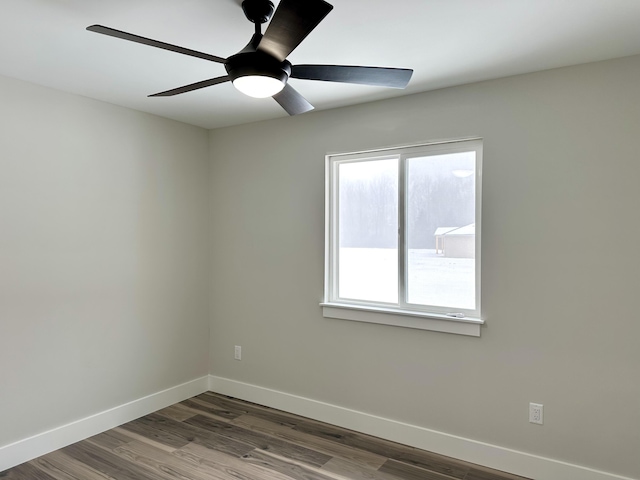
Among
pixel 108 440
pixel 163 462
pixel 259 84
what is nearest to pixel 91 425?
pixel 108 440

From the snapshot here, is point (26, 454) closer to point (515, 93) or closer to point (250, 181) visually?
point (250, 181)

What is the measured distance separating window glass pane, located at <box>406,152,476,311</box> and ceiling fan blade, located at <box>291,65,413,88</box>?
1.13 metres

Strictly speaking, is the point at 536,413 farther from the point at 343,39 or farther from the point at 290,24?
the point at 290,24

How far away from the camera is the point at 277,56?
5.54ft

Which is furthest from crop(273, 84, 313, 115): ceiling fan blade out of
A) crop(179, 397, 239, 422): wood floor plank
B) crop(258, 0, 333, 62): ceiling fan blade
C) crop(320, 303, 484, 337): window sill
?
crop(179, 397, 239, 422): wood floor plank

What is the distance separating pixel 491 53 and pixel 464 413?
215cm

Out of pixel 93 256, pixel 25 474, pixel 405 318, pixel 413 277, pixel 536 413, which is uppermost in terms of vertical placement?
pixel 93 256

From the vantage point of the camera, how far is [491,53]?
7.59 ft

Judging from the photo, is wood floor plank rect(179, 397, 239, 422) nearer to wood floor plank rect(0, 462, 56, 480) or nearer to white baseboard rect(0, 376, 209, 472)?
white baseboard rect(0, 376, 209, 472)

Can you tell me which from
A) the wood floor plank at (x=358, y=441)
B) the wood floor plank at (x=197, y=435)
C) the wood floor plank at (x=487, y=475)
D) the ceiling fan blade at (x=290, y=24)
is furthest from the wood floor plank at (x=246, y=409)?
the ceiling fan blade at (x=290, y=24)

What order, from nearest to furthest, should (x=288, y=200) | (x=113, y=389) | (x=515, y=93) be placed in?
(x=515, y=93), (x=113, y=389), (x=288, y=200)

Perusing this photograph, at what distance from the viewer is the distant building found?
9.36ft

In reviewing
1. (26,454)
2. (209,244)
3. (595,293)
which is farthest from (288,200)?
(26,454)

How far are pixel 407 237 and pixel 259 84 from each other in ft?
5.57
